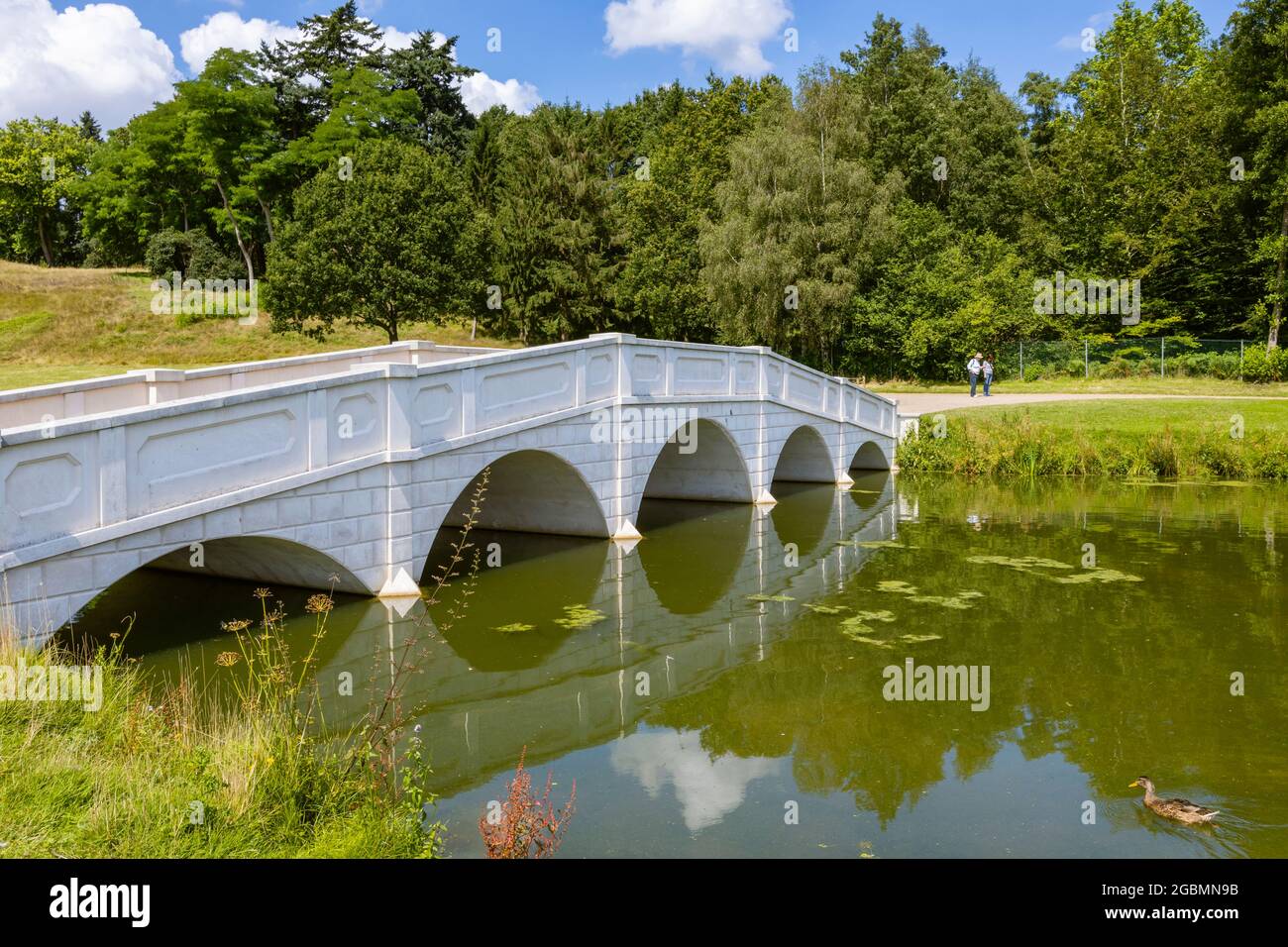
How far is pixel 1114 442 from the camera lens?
24.8 m

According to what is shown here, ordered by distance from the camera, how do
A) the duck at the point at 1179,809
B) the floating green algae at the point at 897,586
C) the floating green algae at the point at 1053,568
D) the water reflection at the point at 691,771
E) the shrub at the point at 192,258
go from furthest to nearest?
1. the shrub at the point at 192,258
2. the floating green algae at the point at 1053,568
3. the floating green algae at the point at 897,586
4. the water reflection at the point at 691,771
5. the duck at the point at 1179,809

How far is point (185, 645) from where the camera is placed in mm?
10047

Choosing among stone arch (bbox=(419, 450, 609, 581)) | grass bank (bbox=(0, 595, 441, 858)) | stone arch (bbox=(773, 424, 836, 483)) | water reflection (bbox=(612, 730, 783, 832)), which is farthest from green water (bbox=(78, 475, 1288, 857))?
stone arch (bbox=(773, 424, 836, 483))

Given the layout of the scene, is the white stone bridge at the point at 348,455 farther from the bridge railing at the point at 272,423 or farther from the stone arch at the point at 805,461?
the stone arch at the point at 805,461

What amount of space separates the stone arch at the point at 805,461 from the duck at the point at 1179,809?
17.3 m

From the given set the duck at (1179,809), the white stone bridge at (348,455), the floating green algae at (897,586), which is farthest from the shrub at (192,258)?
the duck at (1179,809)

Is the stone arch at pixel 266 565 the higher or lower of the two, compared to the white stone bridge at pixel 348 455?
lower

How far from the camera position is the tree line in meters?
35.7

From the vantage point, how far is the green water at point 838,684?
21.5ft

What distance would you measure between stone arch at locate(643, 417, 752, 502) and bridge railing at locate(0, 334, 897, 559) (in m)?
2.48

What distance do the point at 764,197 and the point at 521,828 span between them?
120ft
